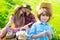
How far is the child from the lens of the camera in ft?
8.74

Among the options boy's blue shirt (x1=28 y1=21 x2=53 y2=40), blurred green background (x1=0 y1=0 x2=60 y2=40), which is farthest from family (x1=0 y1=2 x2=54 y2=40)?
blurred green background (x1=0 y1=0 x2=60 y2=40)

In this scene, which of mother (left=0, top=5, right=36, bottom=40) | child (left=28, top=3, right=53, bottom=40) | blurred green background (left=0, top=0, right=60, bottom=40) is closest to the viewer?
child (left=28, top=3, right=53, bottom=40)

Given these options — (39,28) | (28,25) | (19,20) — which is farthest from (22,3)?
(39,28)

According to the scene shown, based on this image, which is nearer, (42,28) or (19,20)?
(42,28)

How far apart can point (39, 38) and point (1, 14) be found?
1415 mm

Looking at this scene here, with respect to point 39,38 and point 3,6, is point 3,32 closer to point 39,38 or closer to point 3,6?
point 39,38

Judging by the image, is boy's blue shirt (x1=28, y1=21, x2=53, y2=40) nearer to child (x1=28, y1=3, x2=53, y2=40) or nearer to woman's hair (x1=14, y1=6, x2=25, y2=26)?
child (x1=28, y1=3, x2=53, y2=40)

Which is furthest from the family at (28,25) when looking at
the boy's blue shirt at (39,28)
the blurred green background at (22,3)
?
the blurred green background at (22,3)

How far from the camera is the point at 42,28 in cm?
276

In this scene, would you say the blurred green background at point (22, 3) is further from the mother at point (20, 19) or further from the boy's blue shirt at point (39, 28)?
the boy's blue shirt at point (39, 28)

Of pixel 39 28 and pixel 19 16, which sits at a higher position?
pixel 19 16

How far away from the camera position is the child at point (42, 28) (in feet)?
8.74

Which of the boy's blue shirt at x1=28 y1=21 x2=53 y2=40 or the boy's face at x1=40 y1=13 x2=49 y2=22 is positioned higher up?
the boy's face at x1=40 y1=13 x2=49 y2=22

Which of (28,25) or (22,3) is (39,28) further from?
(22,3)
